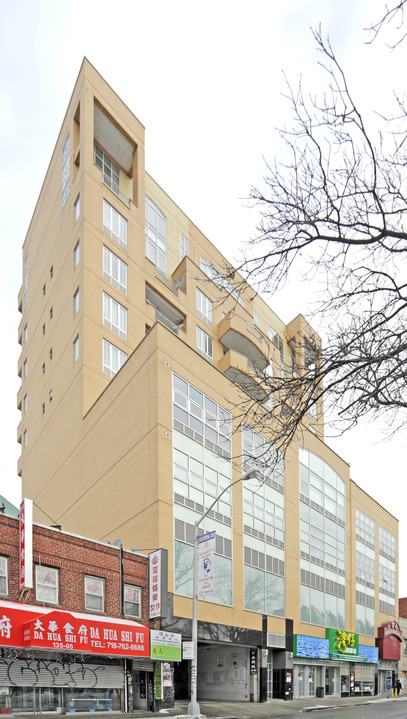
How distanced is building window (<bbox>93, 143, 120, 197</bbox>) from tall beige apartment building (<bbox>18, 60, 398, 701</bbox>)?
0.10 metres

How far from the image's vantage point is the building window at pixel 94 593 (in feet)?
69.9

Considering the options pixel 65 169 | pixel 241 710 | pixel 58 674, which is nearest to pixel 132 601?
pixel 58 674

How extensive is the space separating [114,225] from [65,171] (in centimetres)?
718

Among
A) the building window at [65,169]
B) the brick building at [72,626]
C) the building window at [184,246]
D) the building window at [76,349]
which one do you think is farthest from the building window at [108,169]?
the brick building at [72,626]

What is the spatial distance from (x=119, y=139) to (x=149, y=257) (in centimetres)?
795

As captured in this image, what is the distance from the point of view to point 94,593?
21.6 m

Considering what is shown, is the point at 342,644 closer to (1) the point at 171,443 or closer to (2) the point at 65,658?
(1) the point at 171,443

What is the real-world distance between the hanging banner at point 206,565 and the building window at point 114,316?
17.3m

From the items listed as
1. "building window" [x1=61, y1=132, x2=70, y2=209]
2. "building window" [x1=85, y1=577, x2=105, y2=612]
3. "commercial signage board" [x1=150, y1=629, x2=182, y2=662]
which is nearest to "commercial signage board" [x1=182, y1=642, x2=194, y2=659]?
"commercial signage board" [x1=150, y1=629, x2=182, y2=662]

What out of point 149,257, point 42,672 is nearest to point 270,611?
point 42,672

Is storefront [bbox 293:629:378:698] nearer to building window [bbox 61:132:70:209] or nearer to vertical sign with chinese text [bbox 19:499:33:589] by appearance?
vertical sign with chinese text [bbox 19:499:33:589]

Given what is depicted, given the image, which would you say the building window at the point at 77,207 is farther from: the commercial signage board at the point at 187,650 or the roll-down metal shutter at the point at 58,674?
the roll-down metal shutter at the point at 58,674

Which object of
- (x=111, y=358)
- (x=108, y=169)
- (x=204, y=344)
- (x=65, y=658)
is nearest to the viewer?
(x=65, y=658)

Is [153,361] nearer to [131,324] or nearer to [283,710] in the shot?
[131,324]
